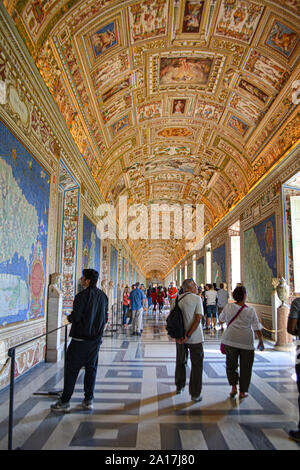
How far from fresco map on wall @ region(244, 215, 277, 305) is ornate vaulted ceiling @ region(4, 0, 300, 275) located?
7.29 feet

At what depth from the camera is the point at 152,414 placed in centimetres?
439

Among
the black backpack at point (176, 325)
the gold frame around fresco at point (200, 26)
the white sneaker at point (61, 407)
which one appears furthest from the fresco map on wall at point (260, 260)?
the white sneaker at point (61, 407)

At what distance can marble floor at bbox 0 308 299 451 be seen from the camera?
140 inches

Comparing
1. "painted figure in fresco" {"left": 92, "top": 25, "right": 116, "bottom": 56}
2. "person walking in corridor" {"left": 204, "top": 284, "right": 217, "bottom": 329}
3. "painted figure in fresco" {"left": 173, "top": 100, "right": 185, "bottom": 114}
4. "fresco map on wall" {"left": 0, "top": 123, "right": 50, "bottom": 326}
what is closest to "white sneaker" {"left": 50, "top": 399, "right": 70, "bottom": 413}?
"fresco map on wall" {"left": 0, "top": 123, "right": 50, "bottom": 326}

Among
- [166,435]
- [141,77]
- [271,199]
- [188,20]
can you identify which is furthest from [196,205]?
[166,435]

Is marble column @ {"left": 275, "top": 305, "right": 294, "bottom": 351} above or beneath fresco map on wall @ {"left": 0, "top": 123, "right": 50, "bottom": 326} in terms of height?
beneath

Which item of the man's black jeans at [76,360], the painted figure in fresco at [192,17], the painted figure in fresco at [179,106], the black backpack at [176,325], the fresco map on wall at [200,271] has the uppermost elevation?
the painted figure in fresco at [192,17]

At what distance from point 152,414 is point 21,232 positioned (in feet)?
12.8

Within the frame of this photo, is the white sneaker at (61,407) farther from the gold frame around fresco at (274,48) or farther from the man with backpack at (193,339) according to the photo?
the gold frame around fresco at (274,48)

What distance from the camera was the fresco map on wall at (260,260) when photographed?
12000 mm

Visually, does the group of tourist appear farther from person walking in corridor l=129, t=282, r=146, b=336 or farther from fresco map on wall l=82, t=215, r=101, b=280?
fresco map on wall l=82, t=215, r=101, b=280

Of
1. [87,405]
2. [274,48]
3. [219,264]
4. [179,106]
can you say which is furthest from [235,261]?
[87,405]

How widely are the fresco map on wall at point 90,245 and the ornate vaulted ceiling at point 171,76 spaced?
2134mm
